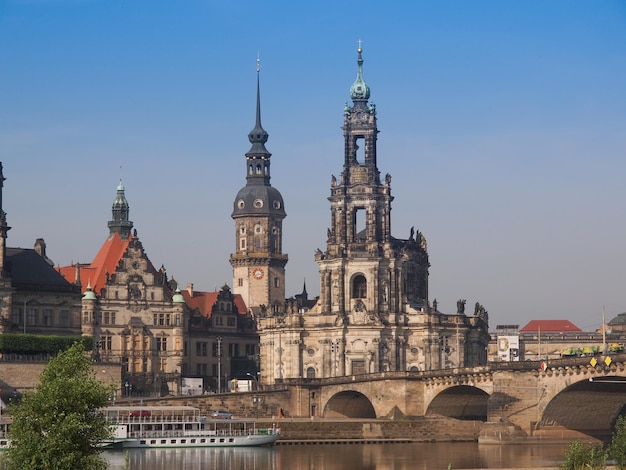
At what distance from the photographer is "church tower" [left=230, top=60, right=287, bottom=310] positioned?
194m

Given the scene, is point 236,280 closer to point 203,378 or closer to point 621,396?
point 203,378

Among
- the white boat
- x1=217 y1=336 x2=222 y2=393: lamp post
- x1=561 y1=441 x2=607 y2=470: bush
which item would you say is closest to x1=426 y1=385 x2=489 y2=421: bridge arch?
the white boat

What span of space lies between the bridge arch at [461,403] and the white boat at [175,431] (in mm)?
17803

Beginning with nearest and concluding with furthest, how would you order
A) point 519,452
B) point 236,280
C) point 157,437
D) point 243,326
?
1. point 519,452
2. point 157,437
3. point 243,326
4. point 236,280

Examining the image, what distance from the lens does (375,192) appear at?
168250 millimetres

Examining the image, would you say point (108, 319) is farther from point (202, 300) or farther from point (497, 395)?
point (497, 395)

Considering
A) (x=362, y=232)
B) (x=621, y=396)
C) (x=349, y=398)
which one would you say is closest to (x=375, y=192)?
(x=362, y=232)

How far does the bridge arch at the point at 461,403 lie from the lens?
143500mm

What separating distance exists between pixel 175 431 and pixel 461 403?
103ft

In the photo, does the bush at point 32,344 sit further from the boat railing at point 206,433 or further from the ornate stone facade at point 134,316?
the boat railing at point 206,433

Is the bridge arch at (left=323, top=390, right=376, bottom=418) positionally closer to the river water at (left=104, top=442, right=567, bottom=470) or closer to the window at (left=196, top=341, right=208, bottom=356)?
the river water at (left=104, top=442, right=567, bottom=470)

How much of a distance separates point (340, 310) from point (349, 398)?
1166 centimetres

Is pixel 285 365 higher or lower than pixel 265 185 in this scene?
lower

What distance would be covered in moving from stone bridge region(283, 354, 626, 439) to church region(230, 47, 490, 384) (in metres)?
7.87
